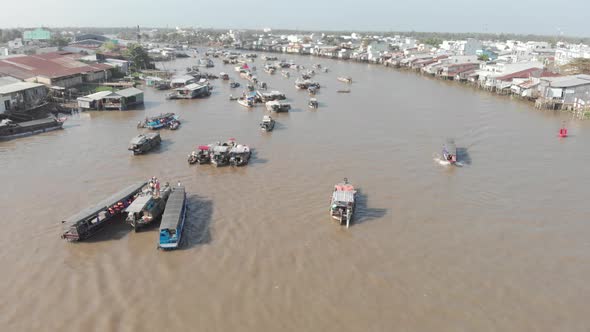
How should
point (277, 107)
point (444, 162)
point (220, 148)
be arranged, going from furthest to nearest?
A: 1. point (277, 107)
2. point (444, 162)
3. point (220, 148)

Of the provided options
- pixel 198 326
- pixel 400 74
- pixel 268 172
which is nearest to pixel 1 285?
pixel 198 326

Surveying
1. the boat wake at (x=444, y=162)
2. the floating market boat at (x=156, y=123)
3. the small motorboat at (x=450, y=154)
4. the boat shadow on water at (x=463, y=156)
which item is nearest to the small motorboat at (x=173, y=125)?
the floating market boat at (x=156, y=123)

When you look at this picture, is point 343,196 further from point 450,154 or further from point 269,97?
point 269,97

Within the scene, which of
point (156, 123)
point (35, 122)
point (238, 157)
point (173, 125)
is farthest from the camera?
point (173, 125)

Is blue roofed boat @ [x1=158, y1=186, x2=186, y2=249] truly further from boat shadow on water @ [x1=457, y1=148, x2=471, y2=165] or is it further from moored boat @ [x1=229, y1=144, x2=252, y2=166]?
boat shadow on water @ [x1=457, y1=148, x2=471, y2=165]

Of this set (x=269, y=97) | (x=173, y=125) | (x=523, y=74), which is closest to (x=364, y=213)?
(x=173, y=125)

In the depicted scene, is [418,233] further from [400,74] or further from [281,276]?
[400,74]

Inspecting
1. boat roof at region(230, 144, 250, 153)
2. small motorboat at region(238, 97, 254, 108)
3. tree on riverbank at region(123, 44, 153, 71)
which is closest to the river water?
boat roof at region(230, 144, 250, 153)

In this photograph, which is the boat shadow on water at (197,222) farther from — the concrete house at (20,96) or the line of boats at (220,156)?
the concrete house at (20,96)
